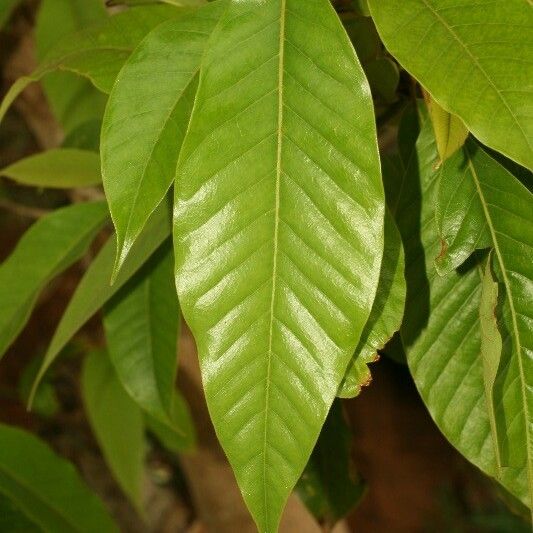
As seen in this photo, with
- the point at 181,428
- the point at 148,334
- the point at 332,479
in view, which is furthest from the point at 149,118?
the point at 181,428

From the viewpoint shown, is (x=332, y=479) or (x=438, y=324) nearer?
(x=438, y=324)

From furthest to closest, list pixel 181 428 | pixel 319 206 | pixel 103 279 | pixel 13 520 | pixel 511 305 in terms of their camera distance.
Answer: pixel 181 428, pixel 13 520, pixel 103 279, pixel 511 305, pixel 319 206

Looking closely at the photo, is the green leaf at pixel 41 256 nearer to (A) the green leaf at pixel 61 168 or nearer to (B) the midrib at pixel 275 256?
(A) the green leaf at pixel 61 168

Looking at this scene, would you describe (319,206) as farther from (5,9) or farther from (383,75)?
(5,9)

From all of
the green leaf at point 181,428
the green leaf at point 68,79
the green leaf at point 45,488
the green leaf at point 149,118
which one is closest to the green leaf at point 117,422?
the green leaf at point 181,428

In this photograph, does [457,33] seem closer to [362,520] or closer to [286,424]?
[286,424]

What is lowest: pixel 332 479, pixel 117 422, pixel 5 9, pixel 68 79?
pixel 117 422

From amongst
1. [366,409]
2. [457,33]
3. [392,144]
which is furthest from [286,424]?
[366,409]
